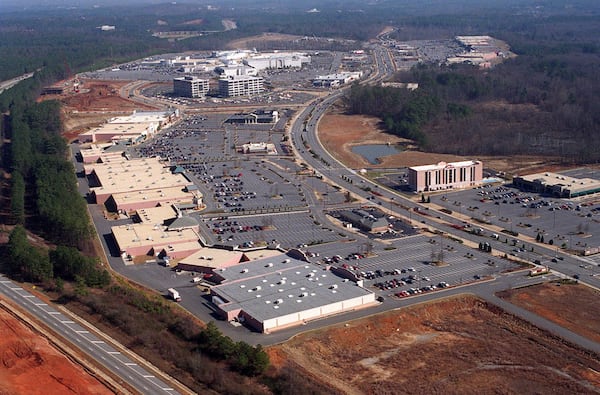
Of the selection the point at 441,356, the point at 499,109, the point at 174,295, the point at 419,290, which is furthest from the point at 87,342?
the point at 499,109

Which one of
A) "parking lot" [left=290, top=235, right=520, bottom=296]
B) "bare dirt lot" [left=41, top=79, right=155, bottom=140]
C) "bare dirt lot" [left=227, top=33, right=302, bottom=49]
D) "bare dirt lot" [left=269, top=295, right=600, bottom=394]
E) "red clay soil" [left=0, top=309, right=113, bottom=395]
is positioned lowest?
"bare dirt lot" [left=269, top=295, right=600, bottom=394]

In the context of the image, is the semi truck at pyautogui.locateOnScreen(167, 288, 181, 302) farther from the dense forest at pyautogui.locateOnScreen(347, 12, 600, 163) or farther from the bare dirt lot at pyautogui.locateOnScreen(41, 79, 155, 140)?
the bare dirt lot at pyautogui.locateOnScreen(41, 79, 155, 140)

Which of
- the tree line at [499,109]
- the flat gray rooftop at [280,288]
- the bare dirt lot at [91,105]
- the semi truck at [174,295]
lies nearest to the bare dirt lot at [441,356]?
the flat gray rooftop at [280,288]

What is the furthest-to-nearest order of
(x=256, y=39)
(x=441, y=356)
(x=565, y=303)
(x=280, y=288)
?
(x=256, y=39)
(x=280, y=288)
(x=565, y=303)
(x=441, y=356)

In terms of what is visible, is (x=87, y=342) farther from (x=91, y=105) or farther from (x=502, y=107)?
(x=502, y=107)

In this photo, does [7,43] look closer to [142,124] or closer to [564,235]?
[142,124]

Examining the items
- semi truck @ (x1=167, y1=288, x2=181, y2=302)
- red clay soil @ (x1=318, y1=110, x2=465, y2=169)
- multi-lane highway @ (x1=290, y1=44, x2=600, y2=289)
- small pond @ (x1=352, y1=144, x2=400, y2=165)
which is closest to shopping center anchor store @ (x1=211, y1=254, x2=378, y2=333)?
semi truck @ (x1=167, y1=288, x2=181, y2=302)
